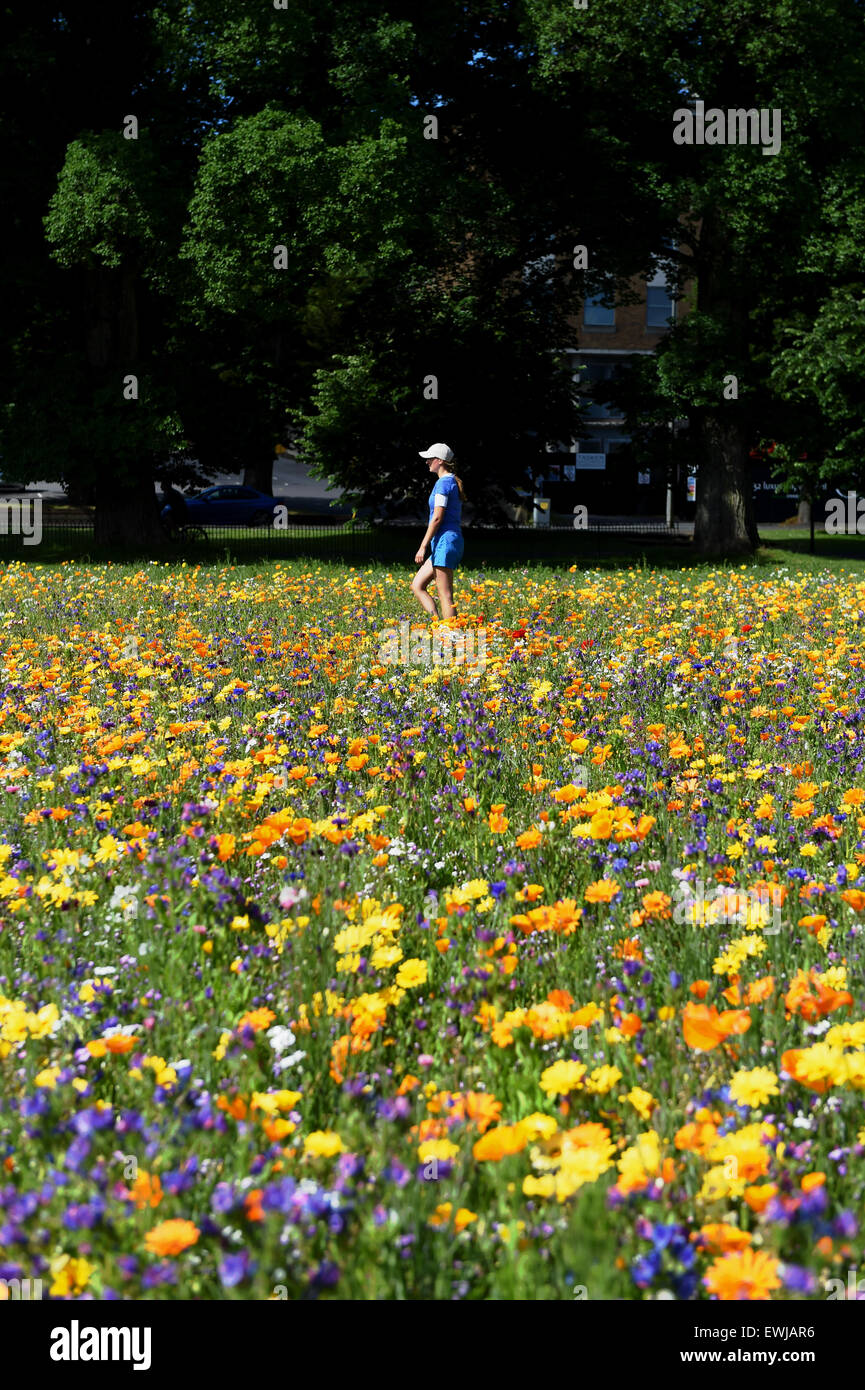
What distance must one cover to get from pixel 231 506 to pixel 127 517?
1826 cm

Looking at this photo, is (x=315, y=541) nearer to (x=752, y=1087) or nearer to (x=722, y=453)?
(x=722, y=453)

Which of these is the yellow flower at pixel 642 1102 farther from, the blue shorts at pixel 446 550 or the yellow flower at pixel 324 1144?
the blue shorts at pixel 446 550

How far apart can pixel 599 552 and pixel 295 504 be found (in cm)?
2855

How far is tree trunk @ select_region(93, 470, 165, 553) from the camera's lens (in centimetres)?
2480

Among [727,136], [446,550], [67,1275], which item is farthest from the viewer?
[727,136]

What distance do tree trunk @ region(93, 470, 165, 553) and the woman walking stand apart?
14476mm

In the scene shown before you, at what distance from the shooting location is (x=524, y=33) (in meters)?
22.8

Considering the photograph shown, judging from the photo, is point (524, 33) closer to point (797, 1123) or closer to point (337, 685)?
point (337, 685)

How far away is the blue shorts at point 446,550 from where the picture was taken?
11.0m

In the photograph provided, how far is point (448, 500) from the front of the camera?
11273 mm

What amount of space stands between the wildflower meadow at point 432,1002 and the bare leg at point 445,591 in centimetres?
422

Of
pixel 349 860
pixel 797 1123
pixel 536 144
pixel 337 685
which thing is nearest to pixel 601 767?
pixel 349 860

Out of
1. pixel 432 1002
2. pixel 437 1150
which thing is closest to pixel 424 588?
pixel 432 1002
